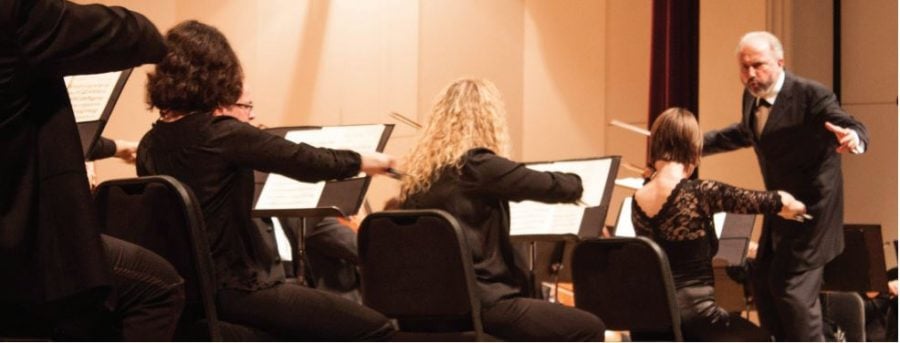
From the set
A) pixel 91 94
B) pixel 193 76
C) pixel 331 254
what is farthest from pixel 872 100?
pixel 91 94

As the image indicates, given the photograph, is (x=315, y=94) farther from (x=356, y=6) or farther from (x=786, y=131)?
(x=786, y=131)

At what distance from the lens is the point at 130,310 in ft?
7.46

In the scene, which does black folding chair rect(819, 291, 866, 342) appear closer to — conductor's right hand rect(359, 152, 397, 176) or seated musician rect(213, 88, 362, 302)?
seated musician rect(213, 88, 362, 302)

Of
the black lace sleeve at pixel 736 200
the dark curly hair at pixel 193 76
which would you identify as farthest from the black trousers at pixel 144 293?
the black lace sleeve at pixel 736 200

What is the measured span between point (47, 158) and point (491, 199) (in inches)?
65.7

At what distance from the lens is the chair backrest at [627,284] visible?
11.0 ft

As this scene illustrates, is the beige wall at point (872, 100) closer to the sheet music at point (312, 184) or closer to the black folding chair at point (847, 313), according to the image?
the black folding chair at point (847, 313)

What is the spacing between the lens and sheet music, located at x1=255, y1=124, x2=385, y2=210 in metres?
3.53

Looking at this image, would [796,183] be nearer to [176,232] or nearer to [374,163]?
[374,163]

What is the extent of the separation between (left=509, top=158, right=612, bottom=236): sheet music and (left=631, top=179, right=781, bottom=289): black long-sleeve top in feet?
0.72

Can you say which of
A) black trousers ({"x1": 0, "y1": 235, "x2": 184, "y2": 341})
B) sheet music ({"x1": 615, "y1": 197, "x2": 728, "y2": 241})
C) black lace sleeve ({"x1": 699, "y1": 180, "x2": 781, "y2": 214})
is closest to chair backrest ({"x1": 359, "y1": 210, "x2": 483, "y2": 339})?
black trousers ({"x1": 0, "y1": 235, "x2": 184, "y2": 341})

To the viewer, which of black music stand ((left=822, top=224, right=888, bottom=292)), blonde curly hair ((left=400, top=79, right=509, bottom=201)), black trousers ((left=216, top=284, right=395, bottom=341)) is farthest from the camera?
black music stand ((left=822, top=224, right=888, bottom=292))

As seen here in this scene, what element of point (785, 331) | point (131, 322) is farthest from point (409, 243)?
point (785, 331)

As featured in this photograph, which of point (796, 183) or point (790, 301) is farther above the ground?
point (796, 183)
